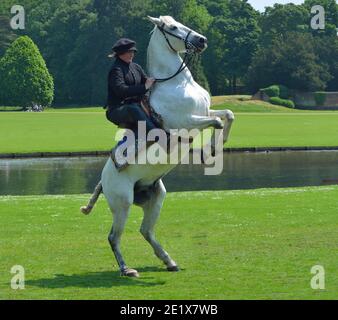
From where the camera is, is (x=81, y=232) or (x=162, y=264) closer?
(x=162, y=264)

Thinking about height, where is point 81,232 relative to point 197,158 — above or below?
below

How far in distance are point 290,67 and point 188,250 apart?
360ft

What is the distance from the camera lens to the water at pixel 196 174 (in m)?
30.7

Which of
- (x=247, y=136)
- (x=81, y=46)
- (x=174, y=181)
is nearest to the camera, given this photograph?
(x=174, y=181)

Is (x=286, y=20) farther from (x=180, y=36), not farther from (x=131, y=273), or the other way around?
(x=131, y=273)

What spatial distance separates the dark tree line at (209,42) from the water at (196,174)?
73.0 metres

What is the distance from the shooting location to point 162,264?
1307 centimetres

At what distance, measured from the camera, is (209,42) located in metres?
128

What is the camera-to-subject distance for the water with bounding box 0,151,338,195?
30734mm

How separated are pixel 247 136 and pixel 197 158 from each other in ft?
145

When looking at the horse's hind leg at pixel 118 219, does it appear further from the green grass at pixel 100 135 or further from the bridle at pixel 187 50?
the green grass at pixel 100 135

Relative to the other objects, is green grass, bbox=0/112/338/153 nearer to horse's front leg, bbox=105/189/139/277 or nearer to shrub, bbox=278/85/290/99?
horse's front leg, bbox=105/189/139/277

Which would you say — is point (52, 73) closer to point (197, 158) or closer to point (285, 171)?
point (285, 171)
